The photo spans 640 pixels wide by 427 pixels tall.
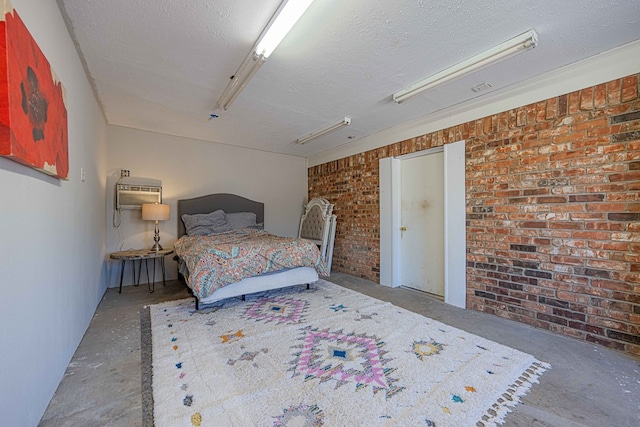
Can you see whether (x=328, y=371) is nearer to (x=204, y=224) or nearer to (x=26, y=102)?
(x=26, y=102)

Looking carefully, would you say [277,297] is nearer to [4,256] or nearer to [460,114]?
[4,256]

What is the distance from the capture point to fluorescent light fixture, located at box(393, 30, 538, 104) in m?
1.94

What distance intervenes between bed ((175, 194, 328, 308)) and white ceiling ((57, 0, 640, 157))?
5.65 ft

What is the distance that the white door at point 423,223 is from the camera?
353 centimetres

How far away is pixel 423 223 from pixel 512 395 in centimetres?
242

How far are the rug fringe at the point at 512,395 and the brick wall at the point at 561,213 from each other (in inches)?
33.0

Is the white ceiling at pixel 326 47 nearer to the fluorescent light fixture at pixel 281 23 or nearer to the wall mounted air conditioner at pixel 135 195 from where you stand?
the fluorescent light fixture at pixel 281 23

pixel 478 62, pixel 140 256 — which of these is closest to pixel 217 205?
pixel 140 256

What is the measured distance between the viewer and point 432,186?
11.9ft

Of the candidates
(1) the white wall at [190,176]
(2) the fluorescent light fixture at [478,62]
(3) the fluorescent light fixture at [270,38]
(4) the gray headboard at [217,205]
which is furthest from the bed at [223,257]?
(2) the fluorescent light fixture at [478,62]

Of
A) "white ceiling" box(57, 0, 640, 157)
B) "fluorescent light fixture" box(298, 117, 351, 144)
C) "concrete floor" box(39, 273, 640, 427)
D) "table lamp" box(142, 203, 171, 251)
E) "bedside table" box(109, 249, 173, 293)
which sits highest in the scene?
"white ceiling" box(57, 0, 640, 157)

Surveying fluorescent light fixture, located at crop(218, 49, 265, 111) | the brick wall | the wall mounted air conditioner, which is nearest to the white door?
the brick wall

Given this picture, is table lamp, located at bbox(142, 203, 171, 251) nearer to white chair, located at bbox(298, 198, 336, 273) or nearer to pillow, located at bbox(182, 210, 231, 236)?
pillow, located at bbox(182, 210, 231, 236)

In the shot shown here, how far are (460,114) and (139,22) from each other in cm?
324
